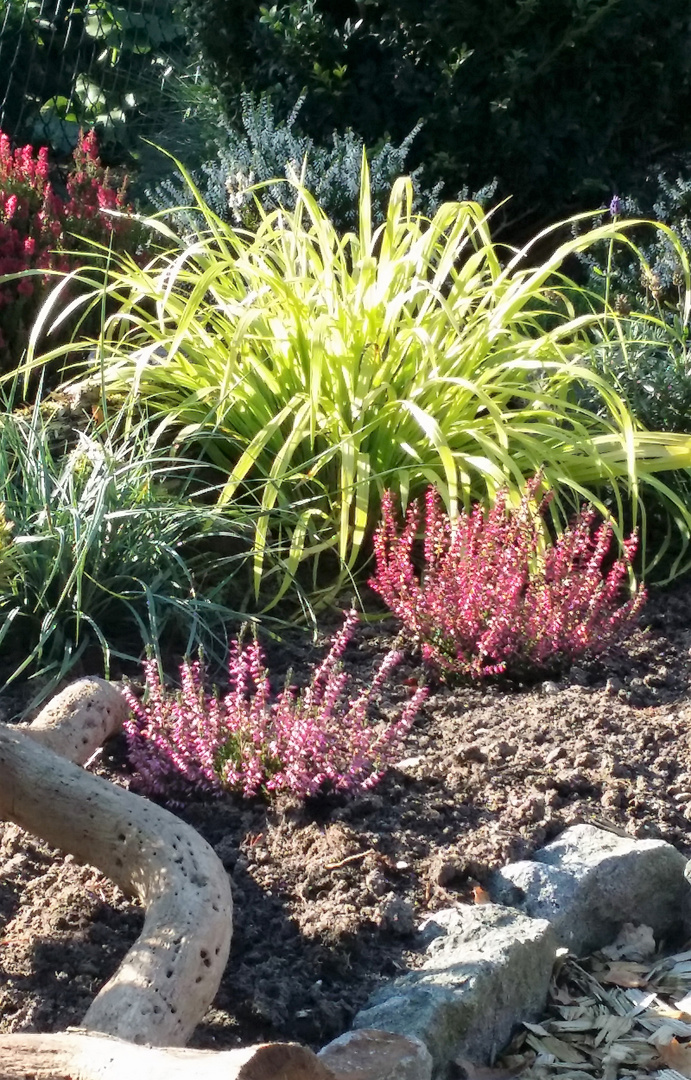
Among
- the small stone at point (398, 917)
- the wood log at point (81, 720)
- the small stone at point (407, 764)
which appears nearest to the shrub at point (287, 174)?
the wood log at point (81, 720)

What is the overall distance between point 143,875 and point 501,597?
1.35 metres

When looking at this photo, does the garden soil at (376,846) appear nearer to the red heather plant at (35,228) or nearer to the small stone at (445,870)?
the small stone at (445,870)

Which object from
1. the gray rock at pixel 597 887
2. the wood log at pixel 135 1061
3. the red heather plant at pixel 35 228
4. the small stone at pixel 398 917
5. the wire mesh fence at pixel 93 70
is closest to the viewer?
the wood log at pixel 135 1061

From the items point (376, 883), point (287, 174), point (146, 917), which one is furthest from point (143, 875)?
point (287, 174)

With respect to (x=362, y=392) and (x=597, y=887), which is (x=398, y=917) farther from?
(x=362, y=392)

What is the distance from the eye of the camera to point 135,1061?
139cm

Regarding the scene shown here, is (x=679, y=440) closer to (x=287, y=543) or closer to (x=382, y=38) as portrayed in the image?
(x=287, y=543)

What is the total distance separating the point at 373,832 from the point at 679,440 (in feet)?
6.41

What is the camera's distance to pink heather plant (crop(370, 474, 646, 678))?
3.02m

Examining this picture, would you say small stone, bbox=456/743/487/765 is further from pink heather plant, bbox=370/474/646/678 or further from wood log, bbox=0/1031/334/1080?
wood log, bbox=0/1031/334/1080

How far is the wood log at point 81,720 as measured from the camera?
2.41m

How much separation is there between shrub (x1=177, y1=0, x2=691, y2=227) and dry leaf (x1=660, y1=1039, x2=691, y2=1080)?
4.62m

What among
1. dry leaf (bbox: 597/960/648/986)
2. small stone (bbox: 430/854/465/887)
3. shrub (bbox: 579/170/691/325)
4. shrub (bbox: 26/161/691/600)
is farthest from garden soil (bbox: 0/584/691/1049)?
shrub (bbox: 579/170/691/325)

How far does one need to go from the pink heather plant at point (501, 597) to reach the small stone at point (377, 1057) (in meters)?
1.31
